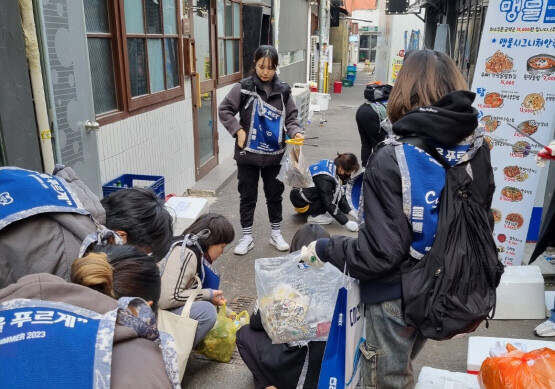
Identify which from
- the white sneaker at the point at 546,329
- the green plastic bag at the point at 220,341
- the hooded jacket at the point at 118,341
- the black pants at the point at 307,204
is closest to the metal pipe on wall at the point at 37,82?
the green plastic bag at the point at 220,341

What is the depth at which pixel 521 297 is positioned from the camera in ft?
11.4

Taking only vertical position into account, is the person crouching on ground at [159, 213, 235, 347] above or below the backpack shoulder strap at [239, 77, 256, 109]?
below

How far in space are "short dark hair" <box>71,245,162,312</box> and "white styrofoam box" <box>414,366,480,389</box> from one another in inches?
61.0

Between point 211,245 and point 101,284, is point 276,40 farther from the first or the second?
point 101,284

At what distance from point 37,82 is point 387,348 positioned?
2.43m

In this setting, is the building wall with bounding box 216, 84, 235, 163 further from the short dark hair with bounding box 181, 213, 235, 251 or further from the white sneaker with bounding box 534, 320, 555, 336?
the white sneaker with bounding box 534, 320, 555, 336

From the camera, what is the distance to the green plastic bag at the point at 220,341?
2.86m

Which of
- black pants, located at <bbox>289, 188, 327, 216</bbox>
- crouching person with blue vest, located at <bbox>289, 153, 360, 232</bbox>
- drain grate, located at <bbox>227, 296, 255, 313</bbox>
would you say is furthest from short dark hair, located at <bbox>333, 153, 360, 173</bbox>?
drain grate, located at <bbox>227, 296, 255, 313</bbox>

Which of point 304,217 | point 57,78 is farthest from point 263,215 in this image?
point 57,78

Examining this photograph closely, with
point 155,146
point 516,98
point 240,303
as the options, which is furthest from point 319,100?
point 240,303

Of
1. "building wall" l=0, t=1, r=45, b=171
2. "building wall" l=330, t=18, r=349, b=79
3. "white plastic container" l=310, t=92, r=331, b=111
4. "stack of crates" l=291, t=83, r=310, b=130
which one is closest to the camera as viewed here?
"building wall" l=0, t=1, r=45, b=171

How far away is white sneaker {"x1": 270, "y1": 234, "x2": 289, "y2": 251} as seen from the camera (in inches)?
180

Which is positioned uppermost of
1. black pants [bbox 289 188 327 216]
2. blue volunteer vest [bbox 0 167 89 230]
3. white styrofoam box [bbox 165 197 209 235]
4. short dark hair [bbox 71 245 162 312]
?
blue volunteer vest [bbox 0 167 89 230]

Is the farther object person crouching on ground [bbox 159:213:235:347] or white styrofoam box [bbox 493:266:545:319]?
white styrofoam box [bbox 493:266:545:319]
